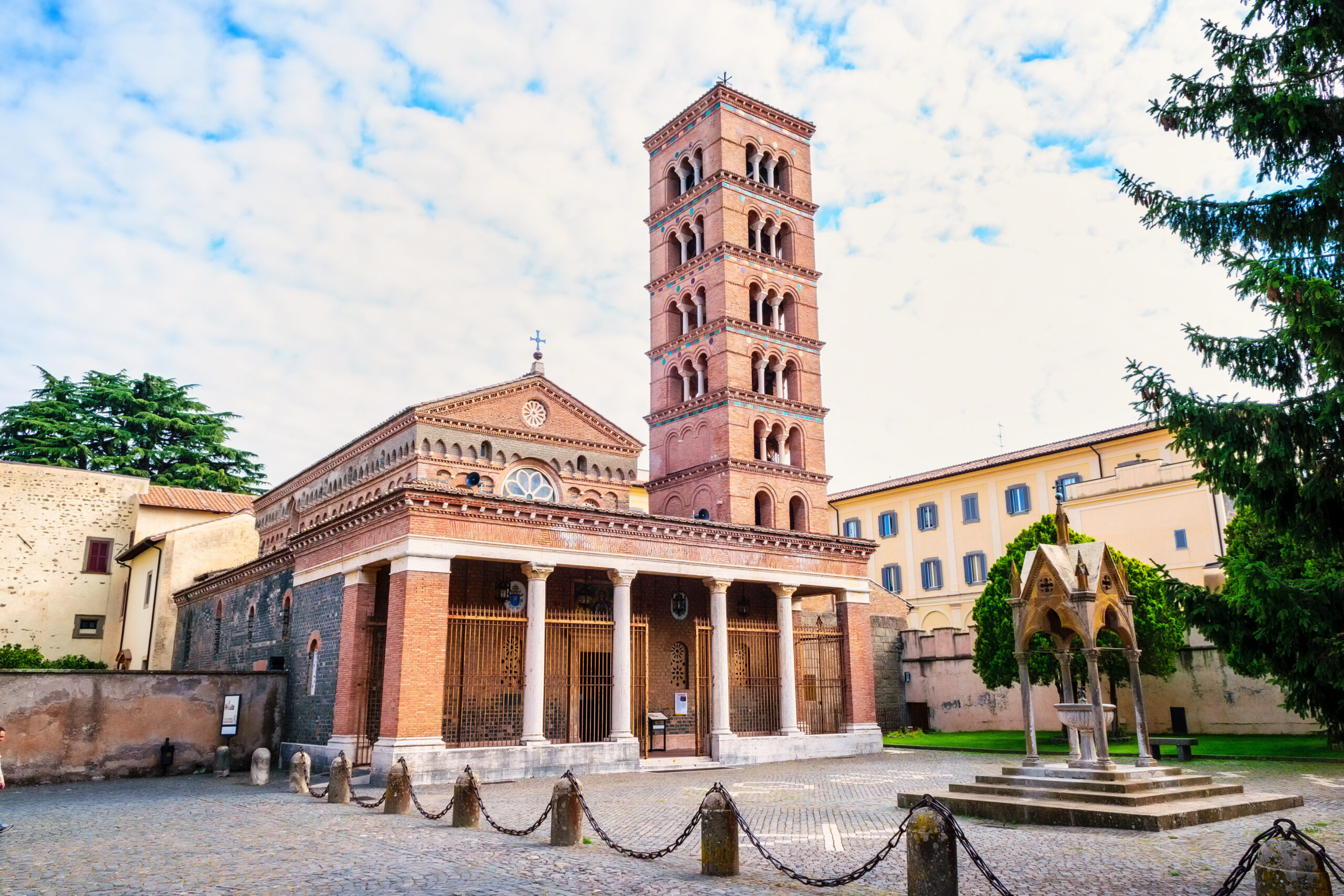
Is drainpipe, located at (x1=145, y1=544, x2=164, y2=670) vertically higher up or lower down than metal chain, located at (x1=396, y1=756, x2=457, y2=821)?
higher up

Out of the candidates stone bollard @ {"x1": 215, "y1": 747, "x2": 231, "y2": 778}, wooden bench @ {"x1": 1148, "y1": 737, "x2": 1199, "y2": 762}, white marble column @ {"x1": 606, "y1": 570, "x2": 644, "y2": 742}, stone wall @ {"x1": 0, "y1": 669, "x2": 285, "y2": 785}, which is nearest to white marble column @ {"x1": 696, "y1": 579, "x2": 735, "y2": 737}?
white marble column @ {"x1": 606, "y1": 570, "x2": 644, "y2": 742}

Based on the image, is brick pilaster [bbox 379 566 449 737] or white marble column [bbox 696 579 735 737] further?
white marble column [bbox 696 579 735 737]

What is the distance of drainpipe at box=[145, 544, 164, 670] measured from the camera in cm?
3198

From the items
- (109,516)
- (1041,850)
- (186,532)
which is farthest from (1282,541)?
(109,516)

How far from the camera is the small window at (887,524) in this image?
45219mm

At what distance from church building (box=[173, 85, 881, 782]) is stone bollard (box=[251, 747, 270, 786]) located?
1345 mm

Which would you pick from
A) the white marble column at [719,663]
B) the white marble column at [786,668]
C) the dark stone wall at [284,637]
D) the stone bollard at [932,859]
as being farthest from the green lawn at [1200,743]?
the dark stone wall at [284,637]

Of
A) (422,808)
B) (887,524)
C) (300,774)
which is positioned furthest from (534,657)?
(887,524)

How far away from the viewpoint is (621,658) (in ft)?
65.9

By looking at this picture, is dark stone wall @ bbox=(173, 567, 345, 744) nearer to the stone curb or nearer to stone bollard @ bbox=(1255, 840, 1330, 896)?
the stone curb

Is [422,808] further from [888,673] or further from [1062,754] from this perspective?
[888,673]

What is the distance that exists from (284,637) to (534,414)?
10.3 metres

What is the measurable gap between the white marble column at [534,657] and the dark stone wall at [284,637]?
4.35m

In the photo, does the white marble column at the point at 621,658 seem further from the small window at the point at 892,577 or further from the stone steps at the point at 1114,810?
the small window at the point at 892,577
